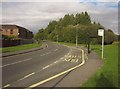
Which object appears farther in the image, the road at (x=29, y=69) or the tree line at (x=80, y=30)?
the tree line at (x=80, y=30)

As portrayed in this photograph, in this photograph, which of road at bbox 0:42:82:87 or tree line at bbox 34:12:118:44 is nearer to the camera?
road at bbox 0:42:82:87

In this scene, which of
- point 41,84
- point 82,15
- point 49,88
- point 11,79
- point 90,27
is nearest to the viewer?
point 49,88

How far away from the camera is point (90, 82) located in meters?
12.1

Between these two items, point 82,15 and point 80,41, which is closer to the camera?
point 80,41

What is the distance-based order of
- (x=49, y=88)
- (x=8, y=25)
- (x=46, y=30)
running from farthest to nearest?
(x=46, y=30) < (x=8, y=25) < (x=49, y=88)

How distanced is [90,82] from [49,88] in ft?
7.13

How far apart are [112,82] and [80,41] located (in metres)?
90.6

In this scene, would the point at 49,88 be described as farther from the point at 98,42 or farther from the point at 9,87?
the point at 98,42

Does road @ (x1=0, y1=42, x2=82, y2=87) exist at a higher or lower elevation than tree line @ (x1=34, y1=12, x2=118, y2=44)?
lower

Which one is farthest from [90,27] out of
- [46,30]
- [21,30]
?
[46,30]

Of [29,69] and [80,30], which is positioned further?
[80,30]

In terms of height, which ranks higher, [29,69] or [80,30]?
[80,30]

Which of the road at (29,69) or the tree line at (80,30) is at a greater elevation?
the tree line at (80,30)

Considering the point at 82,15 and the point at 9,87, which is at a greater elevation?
the point at 82,15
